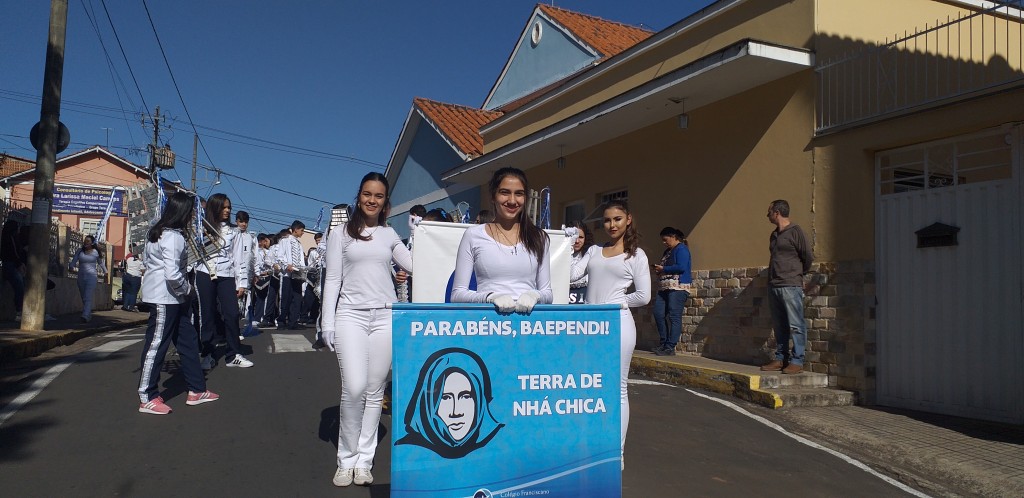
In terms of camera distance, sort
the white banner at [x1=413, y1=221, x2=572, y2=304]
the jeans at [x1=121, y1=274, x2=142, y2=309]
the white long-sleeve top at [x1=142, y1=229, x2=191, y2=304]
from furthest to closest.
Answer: the jeans at [x1=121, y1=274, x2=142, y2=309]
the white long-sleeve top at [x1=142, y1=229, x2=191, y2=304]
the white banner at [x1=413, y1=221, x2=572, y2=304]

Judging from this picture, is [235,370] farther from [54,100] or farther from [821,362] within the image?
[821,362]

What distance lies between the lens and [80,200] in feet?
133

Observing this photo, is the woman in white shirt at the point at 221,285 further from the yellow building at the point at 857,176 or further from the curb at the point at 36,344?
the yellow building at the point at 857,176

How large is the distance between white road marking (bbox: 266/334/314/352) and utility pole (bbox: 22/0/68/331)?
3.40 meters

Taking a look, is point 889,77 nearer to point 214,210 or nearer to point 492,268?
point 492,268

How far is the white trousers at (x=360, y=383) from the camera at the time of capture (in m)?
4.21

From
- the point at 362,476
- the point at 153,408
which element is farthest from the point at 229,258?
the point at 362,476

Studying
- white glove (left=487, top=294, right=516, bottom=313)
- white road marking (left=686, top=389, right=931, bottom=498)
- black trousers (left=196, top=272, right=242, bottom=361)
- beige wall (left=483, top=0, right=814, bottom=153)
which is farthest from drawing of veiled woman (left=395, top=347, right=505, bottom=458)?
beige wall (left=483, top=0, right=814, bottom=153)

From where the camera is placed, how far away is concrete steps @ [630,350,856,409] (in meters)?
7.29

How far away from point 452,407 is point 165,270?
4.07 metres

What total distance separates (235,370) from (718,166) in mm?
6876

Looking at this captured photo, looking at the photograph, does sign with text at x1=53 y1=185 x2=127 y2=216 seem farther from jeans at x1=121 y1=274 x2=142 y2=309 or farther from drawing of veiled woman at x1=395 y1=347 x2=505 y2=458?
drawing of veiled woman at x1=395 y1=347 x2=505 y2=458

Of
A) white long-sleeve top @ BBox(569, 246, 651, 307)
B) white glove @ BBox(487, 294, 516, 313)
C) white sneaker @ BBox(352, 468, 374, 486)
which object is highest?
white long-sleeve top @ BBox(569, 246, 651, 307)

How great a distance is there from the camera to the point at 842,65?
823cm
